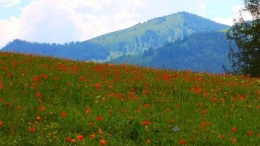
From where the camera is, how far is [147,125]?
8.26 meters

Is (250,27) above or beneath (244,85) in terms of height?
above

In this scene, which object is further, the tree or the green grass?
the tree

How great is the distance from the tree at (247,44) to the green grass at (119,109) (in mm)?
19714

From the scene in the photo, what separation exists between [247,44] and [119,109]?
2770cm

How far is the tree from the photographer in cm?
3322

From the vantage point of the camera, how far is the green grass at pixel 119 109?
7508 mm

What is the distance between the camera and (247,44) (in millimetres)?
33750

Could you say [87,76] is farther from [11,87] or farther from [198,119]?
[198,119]

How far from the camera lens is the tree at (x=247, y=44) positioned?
33219mm

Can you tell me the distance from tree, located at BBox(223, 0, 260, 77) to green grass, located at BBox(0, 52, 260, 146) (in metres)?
19.7

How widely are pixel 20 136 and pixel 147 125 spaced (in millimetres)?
3145

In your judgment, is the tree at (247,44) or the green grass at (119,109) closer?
the green grass at (119,109)

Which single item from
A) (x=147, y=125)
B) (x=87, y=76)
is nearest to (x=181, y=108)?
(x=147, y=125)

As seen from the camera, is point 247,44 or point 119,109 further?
point 247,44
